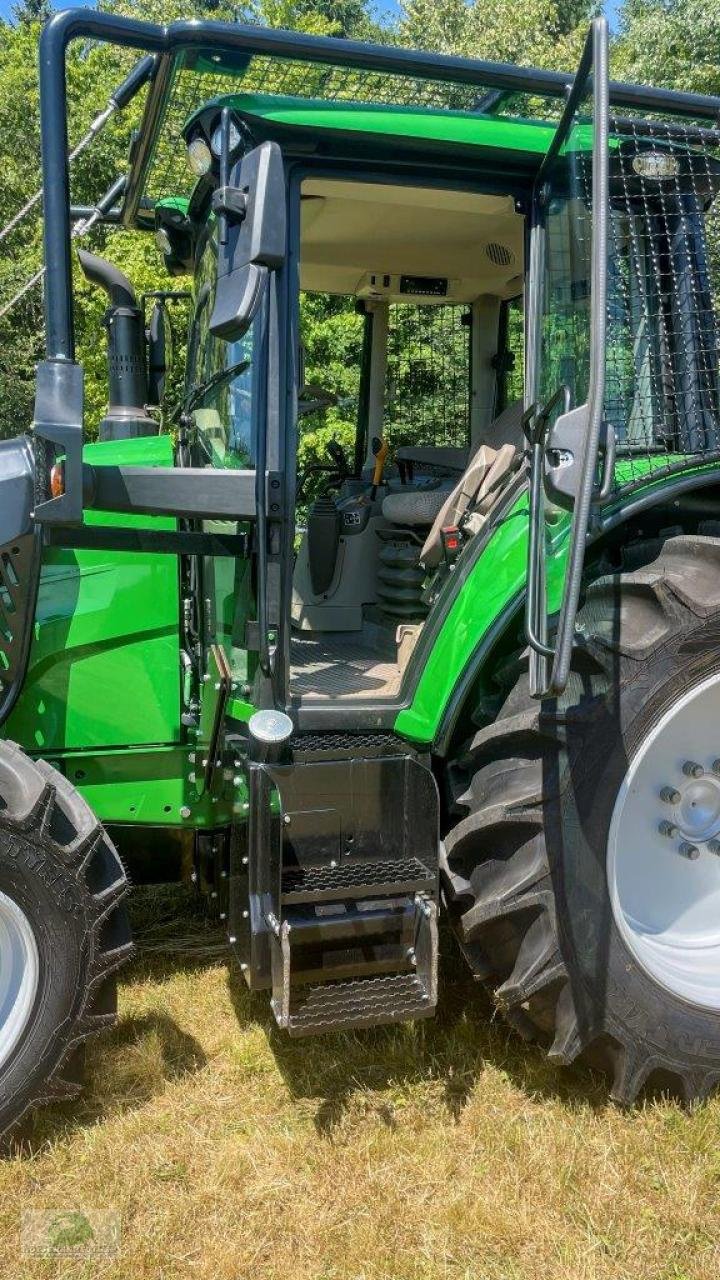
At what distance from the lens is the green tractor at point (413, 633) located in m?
2.31

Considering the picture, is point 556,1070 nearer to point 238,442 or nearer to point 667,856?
point 667,856

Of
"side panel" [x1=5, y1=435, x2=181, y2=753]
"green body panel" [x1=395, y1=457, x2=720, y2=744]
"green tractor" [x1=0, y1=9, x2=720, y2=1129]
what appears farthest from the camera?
"side panel" [x1=5, y1=435, x2=181, y2=753]

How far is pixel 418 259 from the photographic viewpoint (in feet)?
11.7

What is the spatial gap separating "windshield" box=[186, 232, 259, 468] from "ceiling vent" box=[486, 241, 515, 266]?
99 cm

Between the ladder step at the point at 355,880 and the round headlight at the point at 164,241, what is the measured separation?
6.45 feet

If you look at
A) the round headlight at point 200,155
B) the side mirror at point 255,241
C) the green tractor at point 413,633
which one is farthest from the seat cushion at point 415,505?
the side mirror at point 255,241

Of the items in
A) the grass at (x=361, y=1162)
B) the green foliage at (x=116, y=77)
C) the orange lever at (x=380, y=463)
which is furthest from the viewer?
the green foliage at (x=116, y=77)

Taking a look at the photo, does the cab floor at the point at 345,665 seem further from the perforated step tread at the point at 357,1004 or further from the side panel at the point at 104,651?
the perforated step tread at the point at 357,1004

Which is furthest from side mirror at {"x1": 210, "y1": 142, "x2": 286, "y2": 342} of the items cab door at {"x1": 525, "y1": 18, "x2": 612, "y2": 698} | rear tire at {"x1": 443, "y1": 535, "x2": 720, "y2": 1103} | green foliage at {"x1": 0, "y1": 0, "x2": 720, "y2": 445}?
green foliage at {"x1": 0, "y1": 0, "x2": 720, "y2": 445}

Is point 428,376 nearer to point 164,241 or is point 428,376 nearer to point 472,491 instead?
point 472,491

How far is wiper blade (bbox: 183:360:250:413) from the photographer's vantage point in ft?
8.64

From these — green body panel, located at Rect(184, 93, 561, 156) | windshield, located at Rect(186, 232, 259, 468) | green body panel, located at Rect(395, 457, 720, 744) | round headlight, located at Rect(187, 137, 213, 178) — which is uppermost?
green body panel, located at Rect(184, 93, 561, 156)

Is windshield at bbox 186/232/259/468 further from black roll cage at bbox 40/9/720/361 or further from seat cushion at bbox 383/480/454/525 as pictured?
seat cushion at bbox 383/480/454/525

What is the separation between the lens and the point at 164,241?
10.4 feet
